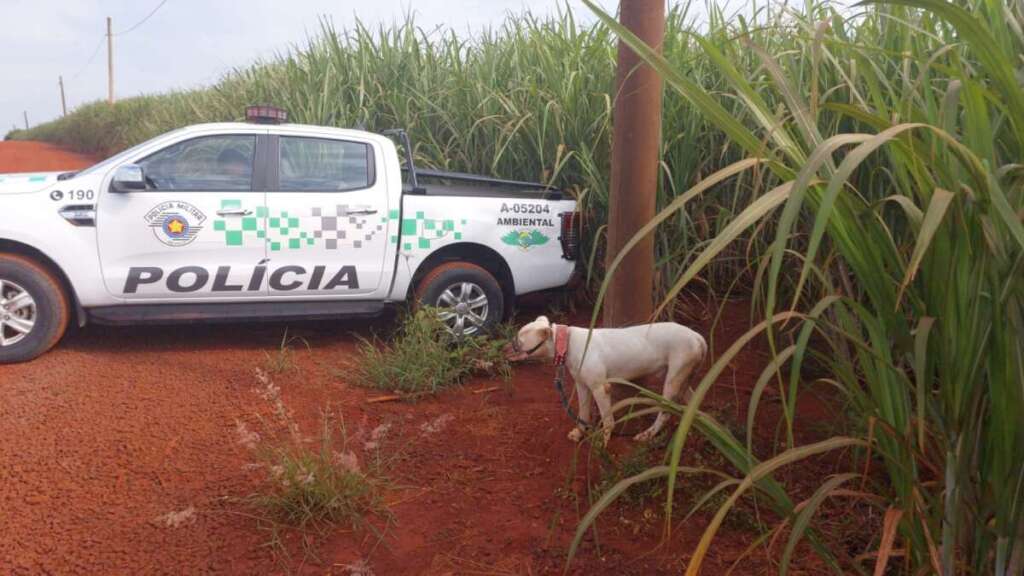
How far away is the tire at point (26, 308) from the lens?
5438 mm

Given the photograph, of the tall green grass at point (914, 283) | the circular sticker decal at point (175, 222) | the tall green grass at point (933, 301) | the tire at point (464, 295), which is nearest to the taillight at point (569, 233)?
the tire at point (464, 295)

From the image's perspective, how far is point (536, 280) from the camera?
21.5 feet

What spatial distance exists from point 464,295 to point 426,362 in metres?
1.22

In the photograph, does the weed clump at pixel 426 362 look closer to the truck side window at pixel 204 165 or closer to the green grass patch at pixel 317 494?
the green grass patch at pixel 317 494

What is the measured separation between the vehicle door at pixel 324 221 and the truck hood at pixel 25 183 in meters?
1.46

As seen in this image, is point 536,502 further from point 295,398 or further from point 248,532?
point 295,398

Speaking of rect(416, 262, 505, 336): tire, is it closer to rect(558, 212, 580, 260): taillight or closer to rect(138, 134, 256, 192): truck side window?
rect(558, 212, 580, 260): taillight

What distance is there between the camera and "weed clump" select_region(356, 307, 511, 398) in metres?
5.12

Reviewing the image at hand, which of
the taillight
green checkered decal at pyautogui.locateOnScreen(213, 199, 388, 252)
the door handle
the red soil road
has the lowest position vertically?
the taillight

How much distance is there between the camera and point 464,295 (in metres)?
6.35

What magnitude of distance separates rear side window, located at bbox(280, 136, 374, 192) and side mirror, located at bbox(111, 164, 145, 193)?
3.11 feet

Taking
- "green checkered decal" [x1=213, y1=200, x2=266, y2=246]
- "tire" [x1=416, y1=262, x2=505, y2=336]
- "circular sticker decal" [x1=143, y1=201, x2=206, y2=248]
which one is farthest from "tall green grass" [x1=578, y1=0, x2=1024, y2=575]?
"circular sticker decal" [x1=143, y1=201, x2=206, y2=248]

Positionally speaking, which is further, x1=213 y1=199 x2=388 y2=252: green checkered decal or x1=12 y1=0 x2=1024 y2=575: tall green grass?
x1=213 y1=199 x2=388 y2=252: green checkered decal

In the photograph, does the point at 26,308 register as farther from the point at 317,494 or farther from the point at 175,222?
the point at 317,494
